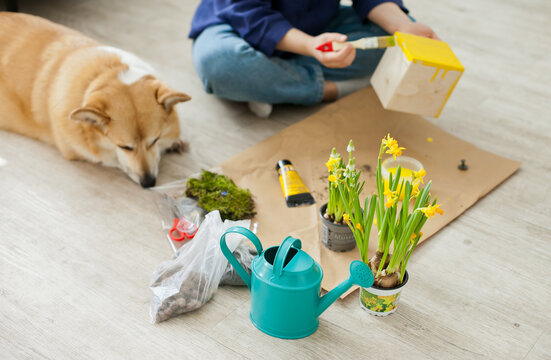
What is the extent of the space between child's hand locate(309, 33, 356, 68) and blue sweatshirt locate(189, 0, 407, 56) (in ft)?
0.56

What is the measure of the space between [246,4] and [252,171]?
23.8 inches

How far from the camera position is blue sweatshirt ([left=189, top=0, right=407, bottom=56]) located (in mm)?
1861

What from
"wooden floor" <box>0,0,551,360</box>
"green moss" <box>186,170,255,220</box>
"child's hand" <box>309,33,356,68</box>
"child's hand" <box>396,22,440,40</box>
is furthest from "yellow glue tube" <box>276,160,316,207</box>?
"child's hand" <box>396,22,440,40</box>

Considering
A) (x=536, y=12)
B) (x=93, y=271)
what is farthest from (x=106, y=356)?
(x=536, y=12)

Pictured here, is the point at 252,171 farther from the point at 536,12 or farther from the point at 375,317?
the point at 536,12

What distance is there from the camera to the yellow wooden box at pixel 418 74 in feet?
5.08

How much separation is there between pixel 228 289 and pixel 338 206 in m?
0.35

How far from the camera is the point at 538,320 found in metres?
1.28

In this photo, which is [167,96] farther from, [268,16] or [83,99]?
[268,16]

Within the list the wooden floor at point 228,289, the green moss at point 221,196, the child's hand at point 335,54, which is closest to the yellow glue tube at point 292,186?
the green moss at point 221,196

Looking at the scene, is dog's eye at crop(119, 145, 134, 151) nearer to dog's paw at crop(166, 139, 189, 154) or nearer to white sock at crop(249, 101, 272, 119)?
dog's paw at crop(166, 139, 189, 154)

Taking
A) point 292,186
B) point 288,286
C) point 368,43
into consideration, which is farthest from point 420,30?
point 288,286

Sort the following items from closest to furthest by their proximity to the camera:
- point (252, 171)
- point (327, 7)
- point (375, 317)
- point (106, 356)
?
point (106, 356) → point (375, 317) → point (252, 171) → point (327, 7)

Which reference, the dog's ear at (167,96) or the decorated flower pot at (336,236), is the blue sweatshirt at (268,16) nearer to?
the dog's ear at (167,96)
